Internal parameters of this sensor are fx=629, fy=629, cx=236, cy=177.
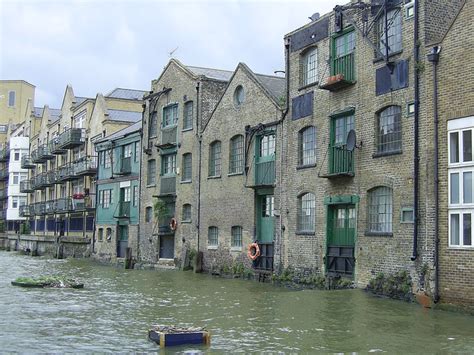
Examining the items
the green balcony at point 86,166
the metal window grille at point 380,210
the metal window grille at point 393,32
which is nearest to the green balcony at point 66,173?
the green balcony at point 86,166

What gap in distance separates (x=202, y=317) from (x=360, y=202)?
714 cm

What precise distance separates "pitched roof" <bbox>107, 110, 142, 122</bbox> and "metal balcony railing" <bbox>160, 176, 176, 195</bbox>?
51.2 feet

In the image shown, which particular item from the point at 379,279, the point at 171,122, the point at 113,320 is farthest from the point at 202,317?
the point at 171,122

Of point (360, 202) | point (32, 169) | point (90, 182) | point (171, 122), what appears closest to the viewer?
point (360, 202)

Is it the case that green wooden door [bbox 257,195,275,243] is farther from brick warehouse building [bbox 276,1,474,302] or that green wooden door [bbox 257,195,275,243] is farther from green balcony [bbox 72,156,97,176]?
green balcony [bbox 72,156,97,176]

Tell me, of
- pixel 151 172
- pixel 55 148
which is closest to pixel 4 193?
pixel 55 148

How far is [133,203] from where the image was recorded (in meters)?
40.0

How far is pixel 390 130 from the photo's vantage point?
19.8 metres

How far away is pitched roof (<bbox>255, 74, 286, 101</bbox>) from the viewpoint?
1068 inches

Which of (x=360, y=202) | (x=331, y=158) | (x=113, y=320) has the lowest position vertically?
(x=113, y=320)

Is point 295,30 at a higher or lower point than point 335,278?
higher

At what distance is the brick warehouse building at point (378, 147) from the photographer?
55.6ft

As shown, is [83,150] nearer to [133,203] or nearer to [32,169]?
[133,203]

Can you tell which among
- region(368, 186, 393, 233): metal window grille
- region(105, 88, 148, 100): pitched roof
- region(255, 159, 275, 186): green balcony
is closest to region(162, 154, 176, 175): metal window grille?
region(255, 159, 275, 186): green balcony
